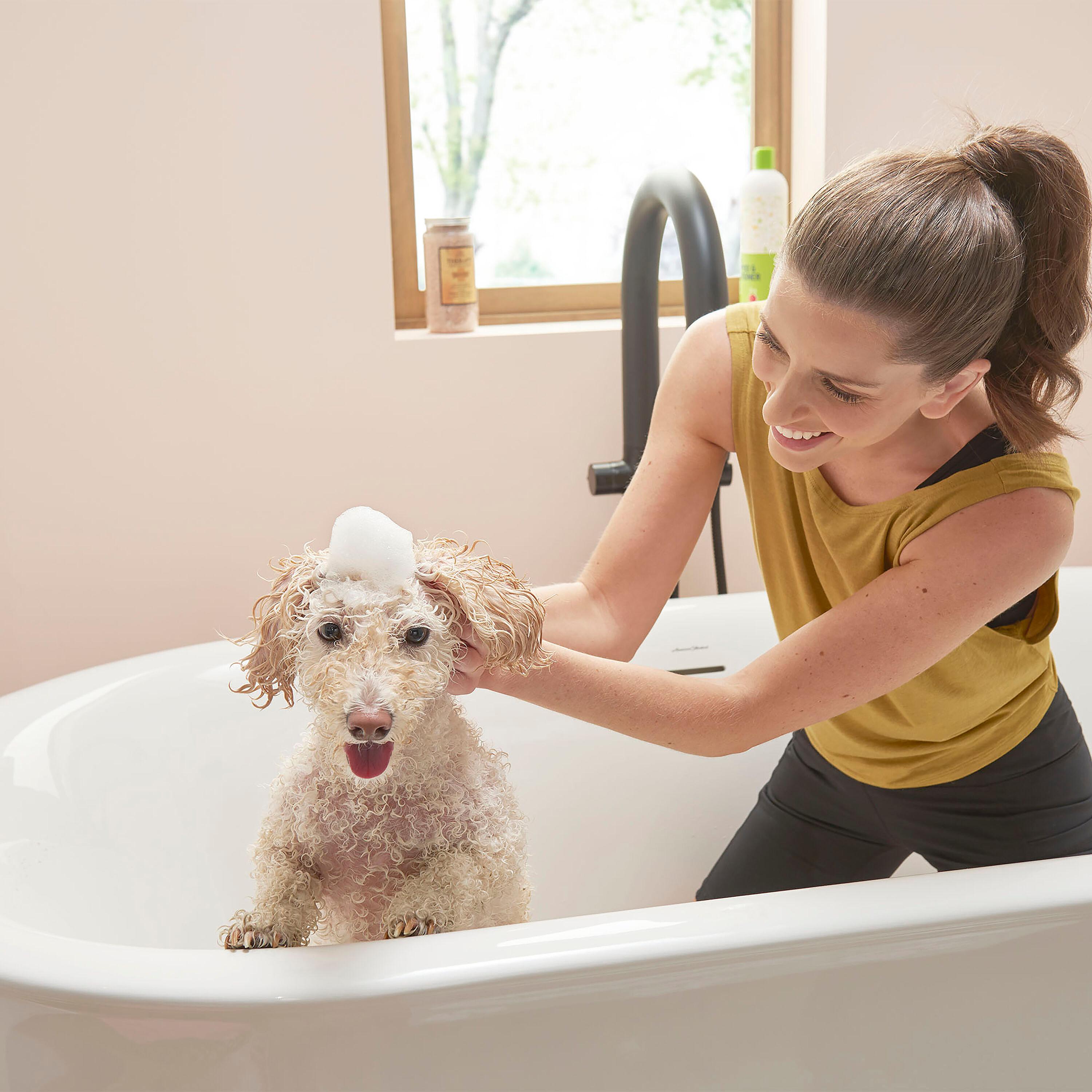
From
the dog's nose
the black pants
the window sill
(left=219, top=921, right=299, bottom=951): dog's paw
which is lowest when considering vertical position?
the black pants

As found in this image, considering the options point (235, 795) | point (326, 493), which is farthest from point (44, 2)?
point (235, 795)

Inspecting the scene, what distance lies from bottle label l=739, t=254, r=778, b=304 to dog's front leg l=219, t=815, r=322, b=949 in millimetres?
1336

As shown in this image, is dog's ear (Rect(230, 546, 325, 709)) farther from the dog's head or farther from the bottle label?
the bottle label

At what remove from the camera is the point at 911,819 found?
1.30 meters

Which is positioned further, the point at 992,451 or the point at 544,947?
the point at 992,451

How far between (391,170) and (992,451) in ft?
4.84

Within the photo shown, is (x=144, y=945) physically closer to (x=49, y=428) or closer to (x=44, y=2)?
(x=49, y=428)

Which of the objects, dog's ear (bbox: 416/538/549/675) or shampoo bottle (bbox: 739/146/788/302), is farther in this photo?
shampoo bottle (bbox: 739/146/788/302)

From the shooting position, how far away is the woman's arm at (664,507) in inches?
48.9

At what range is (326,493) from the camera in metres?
2.06

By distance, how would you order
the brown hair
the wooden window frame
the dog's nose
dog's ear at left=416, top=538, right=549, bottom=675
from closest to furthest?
1. the dog's nose
2. dog's ear at left=416, top=538, right=549, bottom=675
3. the brown hair
4. the wooden window frame

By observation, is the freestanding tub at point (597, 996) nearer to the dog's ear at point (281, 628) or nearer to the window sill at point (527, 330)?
the dog's ear at point (281, 628)

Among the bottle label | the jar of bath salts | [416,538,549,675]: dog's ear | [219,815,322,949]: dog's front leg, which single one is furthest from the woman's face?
the jar of bath salts

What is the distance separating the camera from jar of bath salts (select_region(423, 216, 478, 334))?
2.04 m
